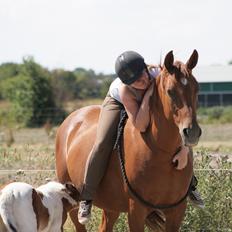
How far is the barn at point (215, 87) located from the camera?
195 feet

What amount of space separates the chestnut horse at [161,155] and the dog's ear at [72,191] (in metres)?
0.20

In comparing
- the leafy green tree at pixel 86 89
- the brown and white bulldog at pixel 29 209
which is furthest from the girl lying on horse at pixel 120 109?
the leafy green tree at pixel 86 89

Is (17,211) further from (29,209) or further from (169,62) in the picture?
(169,62)

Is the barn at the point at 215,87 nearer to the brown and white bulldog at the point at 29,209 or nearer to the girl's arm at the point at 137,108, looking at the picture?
the brown and white bulldog at the point at 29,209

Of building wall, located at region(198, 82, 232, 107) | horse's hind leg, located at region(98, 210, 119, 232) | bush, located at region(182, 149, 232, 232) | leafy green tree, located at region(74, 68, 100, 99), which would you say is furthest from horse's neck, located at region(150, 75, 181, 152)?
building wall, located at region(198, 82, 232, 107)

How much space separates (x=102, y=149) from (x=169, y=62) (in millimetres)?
1258

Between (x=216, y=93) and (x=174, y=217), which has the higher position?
(x=174, y=217)

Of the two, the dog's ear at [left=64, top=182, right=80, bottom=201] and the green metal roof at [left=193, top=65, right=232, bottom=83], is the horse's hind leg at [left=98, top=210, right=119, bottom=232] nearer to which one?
the dog's ear at [left=64, top=182, right=80, bottom=201]

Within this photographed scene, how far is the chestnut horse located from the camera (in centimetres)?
549

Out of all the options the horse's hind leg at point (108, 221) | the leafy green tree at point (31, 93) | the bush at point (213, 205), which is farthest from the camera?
the leafy green tree at point (31, 93)

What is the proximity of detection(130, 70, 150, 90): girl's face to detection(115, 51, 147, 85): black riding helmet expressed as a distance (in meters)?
0.03

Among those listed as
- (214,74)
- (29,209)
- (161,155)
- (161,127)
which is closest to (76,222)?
(29,209)

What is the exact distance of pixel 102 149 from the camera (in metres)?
6.48

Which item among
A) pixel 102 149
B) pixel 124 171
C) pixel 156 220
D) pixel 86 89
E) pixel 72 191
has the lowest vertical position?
pixel 86 89
